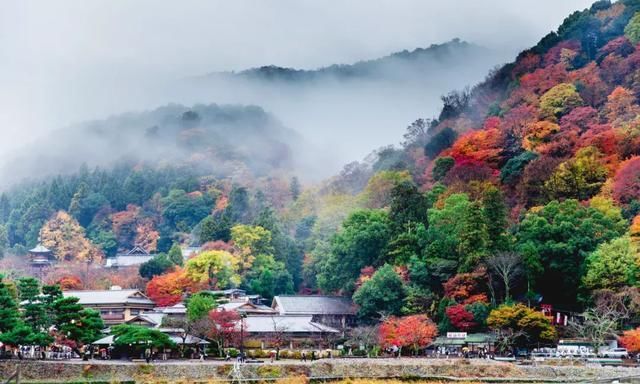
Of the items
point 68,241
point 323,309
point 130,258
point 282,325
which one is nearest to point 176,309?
point 282,325

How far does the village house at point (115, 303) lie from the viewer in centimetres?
5888

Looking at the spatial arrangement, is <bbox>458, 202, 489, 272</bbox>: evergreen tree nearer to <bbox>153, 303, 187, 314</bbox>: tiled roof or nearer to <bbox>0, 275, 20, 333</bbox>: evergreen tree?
<bbox>153, 303, 187, 314</bbox>: tiled roof

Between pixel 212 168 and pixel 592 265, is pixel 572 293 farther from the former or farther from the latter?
pixel 212 168

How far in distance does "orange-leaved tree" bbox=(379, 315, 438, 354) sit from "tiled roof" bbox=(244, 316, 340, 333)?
5087 mm

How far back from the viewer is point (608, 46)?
7481cm

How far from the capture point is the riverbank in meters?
36.7

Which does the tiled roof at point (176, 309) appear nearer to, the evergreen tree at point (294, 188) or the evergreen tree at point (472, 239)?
the evergreen tree at point (472, 239)

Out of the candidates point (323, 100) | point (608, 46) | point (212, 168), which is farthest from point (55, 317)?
point (323, 100)

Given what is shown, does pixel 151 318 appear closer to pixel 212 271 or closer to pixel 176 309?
pixel 176 309

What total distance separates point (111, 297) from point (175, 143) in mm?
67378

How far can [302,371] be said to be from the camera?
37969 mm

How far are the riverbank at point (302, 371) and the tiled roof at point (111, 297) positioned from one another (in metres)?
20.6

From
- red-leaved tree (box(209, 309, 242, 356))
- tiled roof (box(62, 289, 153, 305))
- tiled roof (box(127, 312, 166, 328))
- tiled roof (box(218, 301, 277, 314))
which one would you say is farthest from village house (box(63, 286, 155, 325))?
red-leaved tree (box(209, 309, 242, 356))

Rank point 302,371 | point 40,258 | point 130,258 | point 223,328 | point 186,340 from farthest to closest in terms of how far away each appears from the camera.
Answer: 1. point 130,258
2. point 40,258
3. point 223,328
4. point 186,340
5. point 302,371
